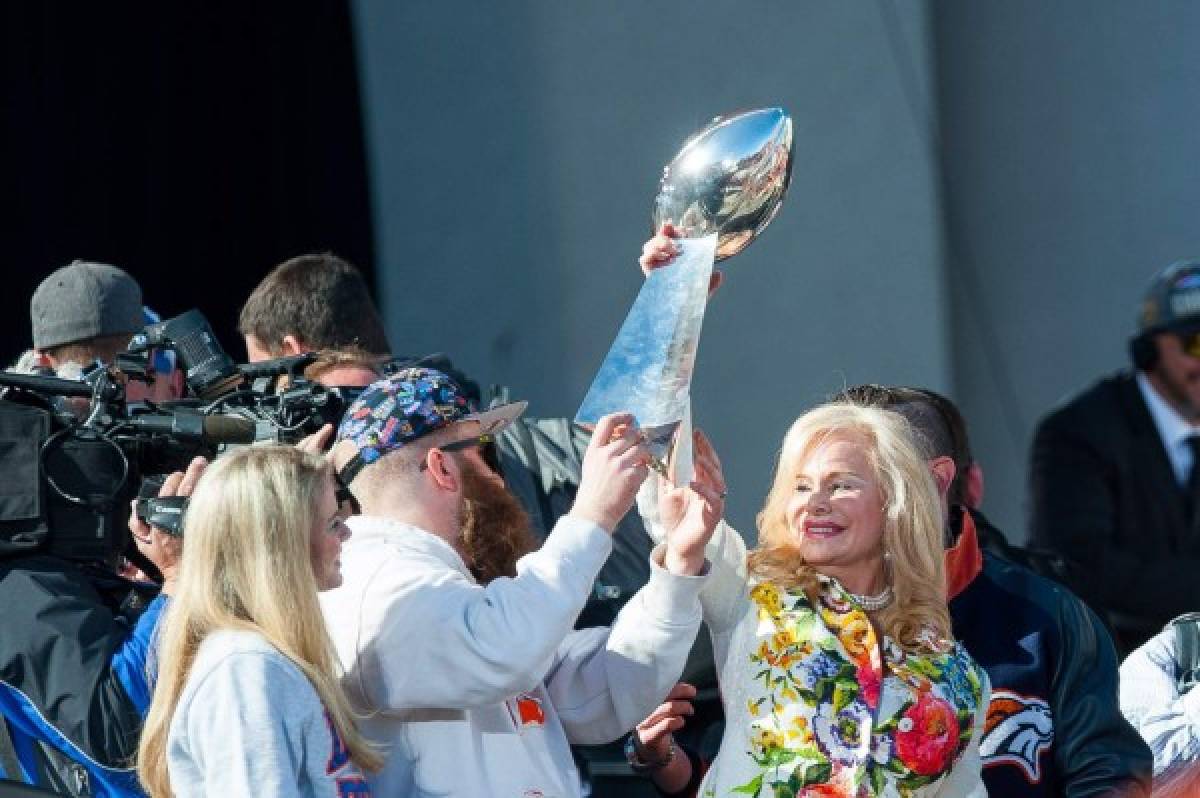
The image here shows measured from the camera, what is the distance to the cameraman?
4098 millimetres

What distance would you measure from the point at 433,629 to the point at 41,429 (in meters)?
1.17

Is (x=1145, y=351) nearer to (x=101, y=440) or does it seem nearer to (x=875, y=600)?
(x=875, y=600)

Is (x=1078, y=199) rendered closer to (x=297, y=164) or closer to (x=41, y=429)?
(x=297, y=164)

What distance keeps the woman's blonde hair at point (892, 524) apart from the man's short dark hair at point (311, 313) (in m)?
1.71

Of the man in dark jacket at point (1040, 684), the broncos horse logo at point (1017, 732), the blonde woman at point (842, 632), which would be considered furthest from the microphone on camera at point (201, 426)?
the broncos horse logo at point (1017, 732)

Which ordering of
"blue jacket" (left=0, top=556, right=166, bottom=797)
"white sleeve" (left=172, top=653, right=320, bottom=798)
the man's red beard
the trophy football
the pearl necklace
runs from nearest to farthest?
1. "white sleeve" (left=172, top=653, right=320, bottom=798)
2. the trophy football
3. the pearl necklace
4. the man's red beard
5. "blue jacket" (left=0, top=556, right=166, bottom=797)

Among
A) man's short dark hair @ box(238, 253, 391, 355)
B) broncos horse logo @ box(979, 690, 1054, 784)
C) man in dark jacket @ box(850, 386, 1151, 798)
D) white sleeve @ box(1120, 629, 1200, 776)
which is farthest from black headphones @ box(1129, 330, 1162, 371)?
broncos horse logo @ box(979, 690, 1054, 784)

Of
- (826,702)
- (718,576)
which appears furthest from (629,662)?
(826,702)

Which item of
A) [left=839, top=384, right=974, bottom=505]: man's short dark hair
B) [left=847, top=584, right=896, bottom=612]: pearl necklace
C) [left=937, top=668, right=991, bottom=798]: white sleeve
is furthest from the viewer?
[left=839, top=384, right=974, bottom=505]: man's short dark hair

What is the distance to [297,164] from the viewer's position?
7664 millimetres

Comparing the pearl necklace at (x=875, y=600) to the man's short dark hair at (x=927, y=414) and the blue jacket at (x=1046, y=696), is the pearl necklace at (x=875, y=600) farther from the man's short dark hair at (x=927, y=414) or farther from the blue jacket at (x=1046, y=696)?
the man's short dark hair at (x=927, y=414)

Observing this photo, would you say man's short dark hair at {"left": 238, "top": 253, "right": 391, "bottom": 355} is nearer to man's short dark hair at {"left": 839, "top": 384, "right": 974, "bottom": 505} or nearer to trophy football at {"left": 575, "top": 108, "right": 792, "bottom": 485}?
man's short dark hair at {"left": 839, "top": 384, "right": 974, "bottom": 505}

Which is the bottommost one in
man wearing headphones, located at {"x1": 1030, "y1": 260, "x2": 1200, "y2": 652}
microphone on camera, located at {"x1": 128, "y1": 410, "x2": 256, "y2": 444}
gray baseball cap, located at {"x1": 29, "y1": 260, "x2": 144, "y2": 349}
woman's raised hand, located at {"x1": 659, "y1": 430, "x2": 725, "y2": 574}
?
man wearing headphones, located at {"x1": 1030, "y1": 260, "x2": 1200, "y2": 652}

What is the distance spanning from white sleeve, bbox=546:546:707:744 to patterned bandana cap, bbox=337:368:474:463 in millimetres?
419
